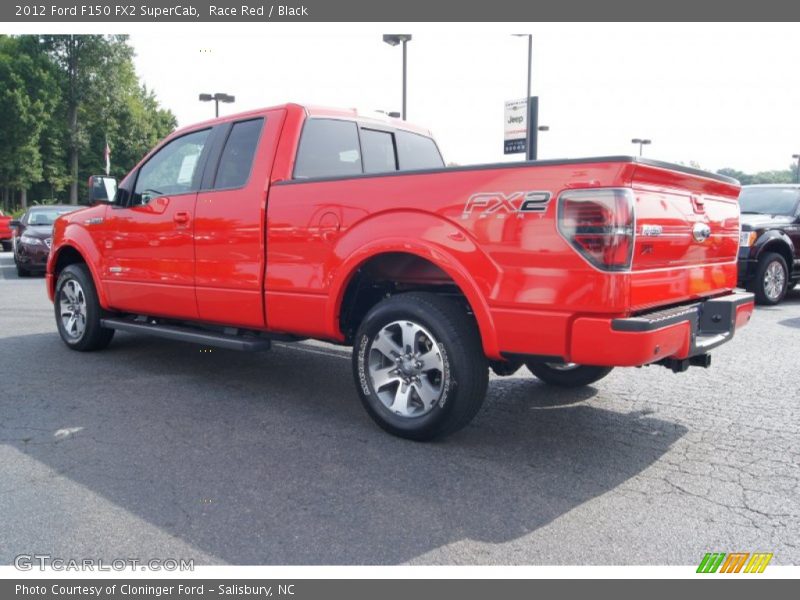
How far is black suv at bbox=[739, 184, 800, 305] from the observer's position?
9555 mm

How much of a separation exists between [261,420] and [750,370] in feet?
13.3

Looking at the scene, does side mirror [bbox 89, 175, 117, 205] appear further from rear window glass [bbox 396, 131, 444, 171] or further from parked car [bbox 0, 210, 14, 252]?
parked car [bbox 0, 210, 14, 252]

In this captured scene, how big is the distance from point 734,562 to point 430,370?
Result: 1.77 metres

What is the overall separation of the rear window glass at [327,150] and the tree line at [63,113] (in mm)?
44782

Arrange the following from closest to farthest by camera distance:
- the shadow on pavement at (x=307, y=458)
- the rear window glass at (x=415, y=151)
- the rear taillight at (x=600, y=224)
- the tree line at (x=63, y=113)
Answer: the shadow on pavement at (x=307, y=458)
the rear taillight at (x=600, y=224)
the rear window glass at (x=415, y=151)
the tree line at (x=63, y=113)

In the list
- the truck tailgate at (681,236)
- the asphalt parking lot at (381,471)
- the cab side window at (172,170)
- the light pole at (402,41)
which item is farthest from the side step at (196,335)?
the light pole at (402,41)

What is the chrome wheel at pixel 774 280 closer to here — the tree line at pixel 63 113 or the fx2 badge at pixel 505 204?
the fx2 badge at pixel 505 204

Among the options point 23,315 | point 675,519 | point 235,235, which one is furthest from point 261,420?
point 23,315

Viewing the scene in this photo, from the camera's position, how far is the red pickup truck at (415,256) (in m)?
3.23

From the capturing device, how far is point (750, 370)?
5.75 meters

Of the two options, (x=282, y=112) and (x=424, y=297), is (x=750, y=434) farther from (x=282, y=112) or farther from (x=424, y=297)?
(x=282, y=112)

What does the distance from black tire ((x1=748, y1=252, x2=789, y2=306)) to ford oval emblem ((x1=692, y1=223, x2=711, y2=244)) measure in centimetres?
650

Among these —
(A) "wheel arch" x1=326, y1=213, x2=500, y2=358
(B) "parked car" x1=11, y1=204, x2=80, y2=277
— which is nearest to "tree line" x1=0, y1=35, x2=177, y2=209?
(B) "parked car" x1=11, y1=204, x2=80, y2=277

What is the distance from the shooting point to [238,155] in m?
4.98
